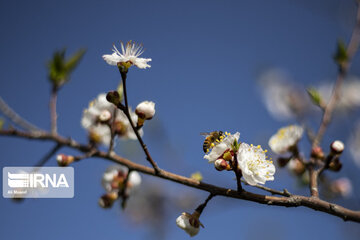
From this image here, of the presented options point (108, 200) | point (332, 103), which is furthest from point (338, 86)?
point (108, 200)

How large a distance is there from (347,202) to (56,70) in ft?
6.05

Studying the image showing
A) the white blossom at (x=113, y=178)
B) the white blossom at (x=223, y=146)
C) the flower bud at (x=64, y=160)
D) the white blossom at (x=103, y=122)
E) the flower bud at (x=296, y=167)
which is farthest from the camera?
the flower bud at (x=296, y=167)

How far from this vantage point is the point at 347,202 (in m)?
2.10

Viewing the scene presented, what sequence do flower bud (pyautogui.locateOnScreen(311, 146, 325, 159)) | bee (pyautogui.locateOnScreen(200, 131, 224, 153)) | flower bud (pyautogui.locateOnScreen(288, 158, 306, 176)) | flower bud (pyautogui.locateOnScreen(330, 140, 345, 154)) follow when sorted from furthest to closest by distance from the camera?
1. flower bud (pyautogui.locateOnScreen(288, 158, 306, 176))
2. flower bud (pyautogui.locateOnScreen(311, 146, 325, 159))
3. flower bud (pyautogui.locateOnScreen(330, 140, 345, 154))
4. bee (pyautogui.locateOnScreen(200, 131, 224, 153))

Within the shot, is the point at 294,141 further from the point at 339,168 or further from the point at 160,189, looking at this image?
the point at 160,189

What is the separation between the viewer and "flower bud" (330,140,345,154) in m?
1.72

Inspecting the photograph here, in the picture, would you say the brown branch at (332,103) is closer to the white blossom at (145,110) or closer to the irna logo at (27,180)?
the white blossom at (145,110)

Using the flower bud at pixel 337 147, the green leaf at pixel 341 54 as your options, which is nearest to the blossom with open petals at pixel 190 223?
the flower bud at pixel 337 147

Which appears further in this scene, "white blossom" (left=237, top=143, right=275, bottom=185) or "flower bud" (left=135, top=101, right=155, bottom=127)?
"flower bud" (left=135, top=101, right=155, bottom=127)

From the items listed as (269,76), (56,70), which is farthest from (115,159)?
(269,76)

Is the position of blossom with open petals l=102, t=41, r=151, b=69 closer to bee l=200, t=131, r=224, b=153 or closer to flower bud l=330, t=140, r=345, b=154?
bee l=200, t=131, r=224, b=153

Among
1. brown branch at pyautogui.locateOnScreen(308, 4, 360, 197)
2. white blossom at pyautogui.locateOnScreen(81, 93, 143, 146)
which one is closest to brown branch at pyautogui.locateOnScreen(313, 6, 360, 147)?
brown branch at pyautogui.locateOnScreen(308, 4, 360, 197)

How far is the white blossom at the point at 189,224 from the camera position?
1.47 metres

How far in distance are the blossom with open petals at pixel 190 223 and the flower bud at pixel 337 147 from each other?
0.81 metres
